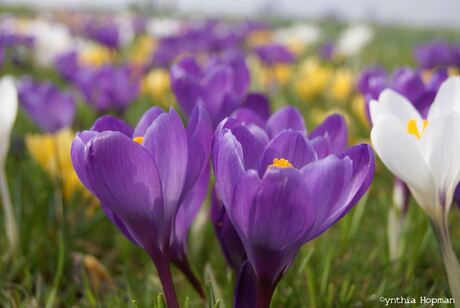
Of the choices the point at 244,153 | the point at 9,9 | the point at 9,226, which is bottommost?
the point at 9,226

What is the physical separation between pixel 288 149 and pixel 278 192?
0.50 feet

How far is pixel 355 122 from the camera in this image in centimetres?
377

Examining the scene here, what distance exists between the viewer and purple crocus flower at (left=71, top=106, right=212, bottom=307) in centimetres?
81

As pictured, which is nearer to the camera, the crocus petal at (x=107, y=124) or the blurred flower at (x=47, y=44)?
the crocus petal at (x=107, y=124)

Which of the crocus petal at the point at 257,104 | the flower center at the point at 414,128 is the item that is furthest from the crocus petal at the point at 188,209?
the flower center at the point at 414,128

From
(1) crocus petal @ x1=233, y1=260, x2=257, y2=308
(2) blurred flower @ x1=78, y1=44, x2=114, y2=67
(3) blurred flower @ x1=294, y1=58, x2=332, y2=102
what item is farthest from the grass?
(2) blurred flower @ x1=78, y1=44, x2=114, y2=67

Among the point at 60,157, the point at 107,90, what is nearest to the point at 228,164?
the point at 60,157

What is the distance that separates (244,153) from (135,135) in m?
0.23

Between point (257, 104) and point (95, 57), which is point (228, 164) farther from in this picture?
point (95, 57)

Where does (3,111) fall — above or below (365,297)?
above

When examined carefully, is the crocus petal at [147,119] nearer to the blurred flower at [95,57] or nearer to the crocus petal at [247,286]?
the crocus petal at [247,286]

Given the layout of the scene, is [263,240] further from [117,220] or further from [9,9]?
[9,9]

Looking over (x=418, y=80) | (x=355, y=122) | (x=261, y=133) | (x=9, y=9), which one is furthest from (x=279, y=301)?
(x=9, y=9)

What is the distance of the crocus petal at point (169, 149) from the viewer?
2.78ft
